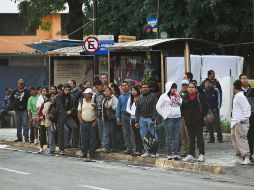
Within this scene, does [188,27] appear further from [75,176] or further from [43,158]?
[75,176]

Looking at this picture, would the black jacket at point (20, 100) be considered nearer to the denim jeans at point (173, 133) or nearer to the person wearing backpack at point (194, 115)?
the denim jeans at point (173, 133)

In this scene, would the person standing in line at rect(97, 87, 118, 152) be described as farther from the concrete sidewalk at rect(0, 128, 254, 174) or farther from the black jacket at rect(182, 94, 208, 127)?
the black jacket at rect(182, 94, 208, 127)

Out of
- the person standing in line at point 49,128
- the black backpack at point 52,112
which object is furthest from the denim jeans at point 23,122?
the black backpack at point 52,112

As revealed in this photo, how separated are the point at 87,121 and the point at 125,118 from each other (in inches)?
40.5

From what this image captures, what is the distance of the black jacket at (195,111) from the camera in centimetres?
1736

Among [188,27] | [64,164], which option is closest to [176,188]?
[64,164]

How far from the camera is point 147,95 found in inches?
734

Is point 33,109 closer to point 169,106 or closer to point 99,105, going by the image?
point 99,105

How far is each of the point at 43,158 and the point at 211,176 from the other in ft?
16.6

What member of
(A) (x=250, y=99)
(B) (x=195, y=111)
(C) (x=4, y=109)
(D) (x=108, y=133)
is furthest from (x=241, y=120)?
(C) (x=4, y=109)

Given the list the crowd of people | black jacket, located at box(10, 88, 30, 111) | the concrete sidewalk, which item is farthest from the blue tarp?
the concrete sidewalk

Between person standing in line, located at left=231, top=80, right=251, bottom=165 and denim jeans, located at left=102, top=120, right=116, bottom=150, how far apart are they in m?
4.09

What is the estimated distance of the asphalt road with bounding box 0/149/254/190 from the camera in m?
13.0

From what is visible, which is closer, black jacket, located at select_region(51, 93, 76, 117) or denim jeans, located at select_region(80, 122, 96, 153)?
denim jeans, located at select_region(80, 122, 96, 153)
